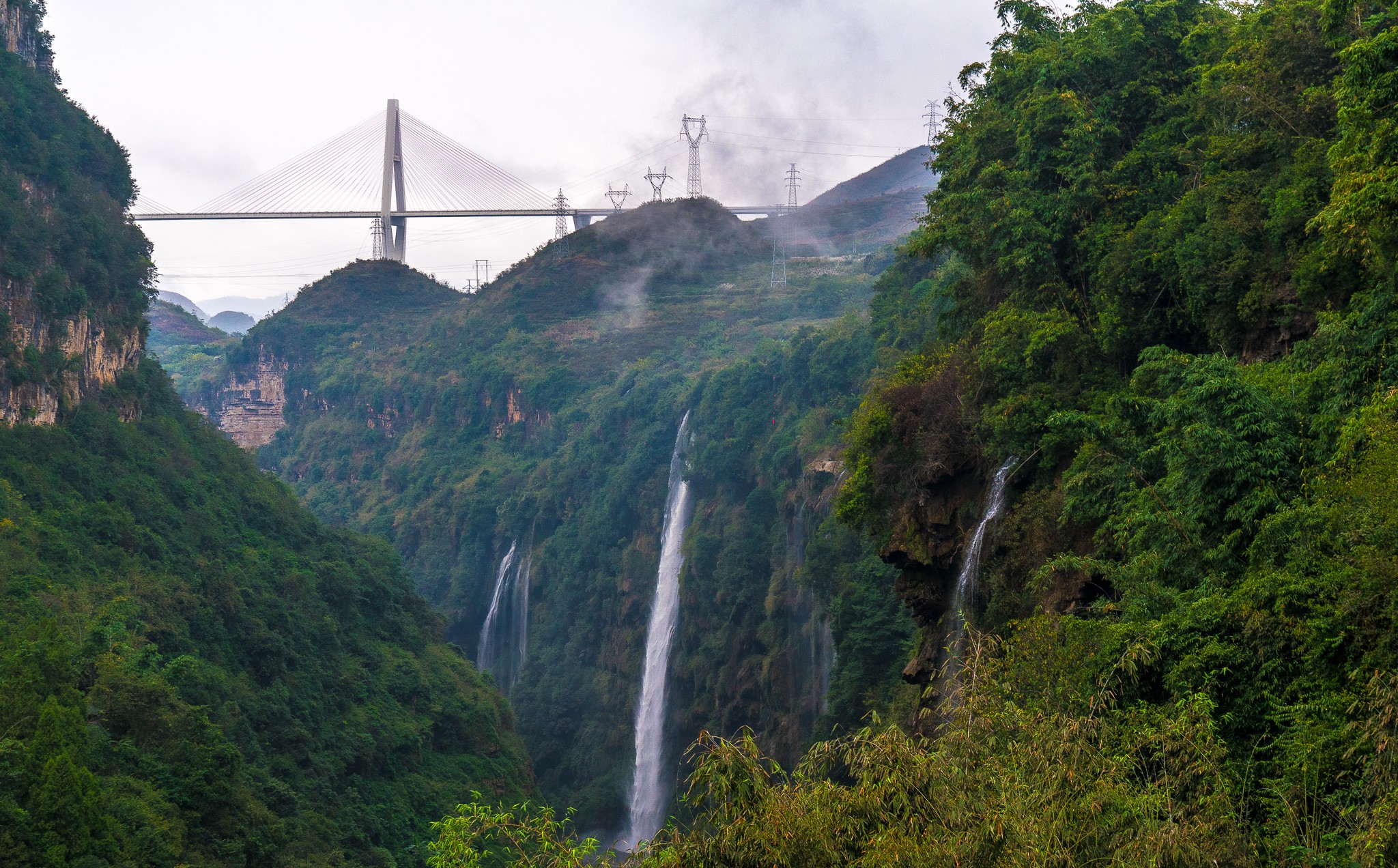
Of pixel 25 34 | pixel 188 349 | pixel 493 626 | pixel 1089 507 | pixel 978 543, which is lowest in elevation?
pixel 493 626

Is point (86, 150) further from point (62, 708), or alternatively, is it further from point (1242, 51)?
point (1242, 51)

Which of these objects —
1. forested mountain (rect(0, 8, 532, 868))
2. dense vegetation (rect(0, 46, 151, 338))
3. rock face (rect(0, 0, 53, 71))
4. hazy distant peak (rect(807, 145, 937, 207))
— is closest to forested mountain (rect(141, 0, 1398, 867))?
forested mountain (rect(0, 8, 532, 868))

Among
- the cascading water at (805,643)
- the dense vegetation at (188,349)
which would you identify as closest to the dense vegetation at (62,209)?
the cascading water at (805,643)

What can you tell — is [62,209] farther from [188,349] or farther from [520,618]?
[188,349]

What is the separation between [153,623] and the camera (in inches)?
1438

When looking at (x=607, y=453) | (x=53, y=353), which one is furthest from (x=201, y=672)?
(x=607, y=453)

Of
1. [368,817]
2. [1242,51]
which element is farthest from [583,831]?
[1242,51]

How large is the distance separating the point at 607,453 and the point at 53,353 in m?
38.3

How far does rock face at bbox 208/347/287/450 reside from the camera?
10888 cm

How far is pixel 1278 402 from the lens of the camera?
17031 millimetres

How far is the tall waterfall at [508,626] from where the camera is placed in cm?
7312

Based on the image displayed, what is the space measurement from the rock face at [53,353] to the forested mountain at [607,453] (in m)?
27.1

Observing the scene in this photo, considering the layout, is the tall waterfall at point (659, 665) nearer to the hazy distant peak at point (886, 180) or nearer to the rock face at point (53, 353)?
the rock face at point (53, 353)

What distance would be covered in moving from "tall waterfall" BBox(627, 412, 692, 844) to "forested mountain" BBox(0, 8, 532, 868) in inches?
250
